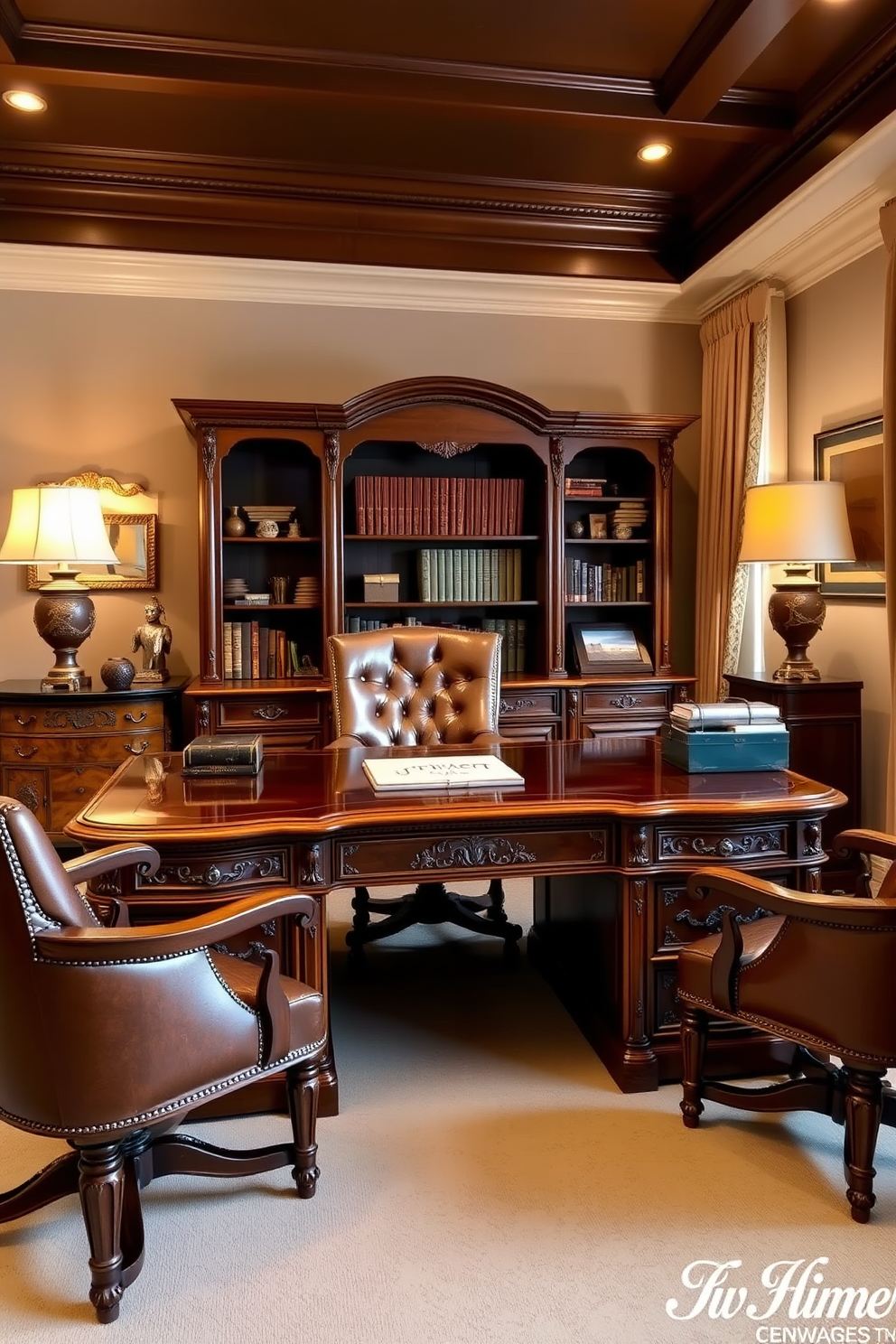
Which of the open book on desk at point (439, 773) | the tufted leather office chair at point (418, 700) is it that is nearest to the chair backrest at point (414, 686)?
the tufted leather office chair at point (418, 700)

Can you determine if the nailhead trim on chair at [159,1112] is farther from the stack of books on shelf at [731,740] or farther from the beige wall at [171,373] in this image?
the beige wall at [171,373]

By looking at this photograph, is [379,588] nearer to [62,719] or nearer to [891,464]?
[62,719]

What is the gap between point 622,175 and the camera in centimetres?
397

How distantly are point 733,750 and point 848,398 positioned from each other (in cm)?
222

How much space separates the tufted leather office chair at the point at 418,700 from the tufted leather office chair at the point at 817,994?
1.12 meters

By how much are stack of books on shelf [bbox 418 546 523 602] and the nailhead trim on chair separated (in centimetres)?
286

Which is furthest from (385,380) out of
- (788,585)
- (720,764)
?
(720,764)

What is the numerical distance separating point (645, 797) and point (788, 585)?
1.95 metres

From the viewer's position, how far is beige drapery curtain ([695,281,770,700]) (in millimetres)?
4164

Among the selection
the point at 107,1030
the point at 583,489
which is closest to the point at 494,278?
the point at 583,489

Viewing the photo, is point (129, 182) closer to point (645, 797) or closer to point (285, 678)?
point (285, 678)

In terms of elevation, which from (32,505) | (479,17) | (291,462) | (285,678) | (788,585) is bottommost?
(285,678)

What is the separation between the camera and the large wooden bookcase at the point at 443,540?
390cm

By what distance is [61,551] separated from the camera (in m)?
3.59
